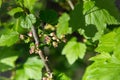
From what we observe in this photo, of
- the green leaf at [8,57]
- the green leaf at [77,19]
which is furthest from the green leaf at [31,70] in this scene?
the green leaf at [77,19]

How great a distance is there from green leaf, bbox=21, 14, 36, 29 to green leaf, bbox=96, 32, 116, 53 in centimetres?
34

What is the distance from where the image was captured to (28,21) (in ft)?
6.05

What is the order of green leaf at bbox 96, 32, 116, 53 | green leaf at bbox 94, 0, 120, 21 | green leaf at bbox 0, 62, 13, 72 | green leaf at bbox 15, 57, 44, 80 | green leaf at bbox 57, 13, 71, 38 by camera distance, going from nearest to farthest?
green leaf at bbox 96, 32, 116, 53
green leaf at bbox 94, 0, 120, 21
green leaf at bbox 57, 13, 71, 38
green leaf at bbox 15, 57, 44, 80
green leaf at bbox 0, 62, 13, 72

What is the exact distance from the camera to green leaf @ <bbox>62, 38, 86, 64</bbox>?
85.7 inches

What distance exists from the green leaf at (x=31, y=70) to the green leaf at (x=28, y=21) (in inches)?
17.1

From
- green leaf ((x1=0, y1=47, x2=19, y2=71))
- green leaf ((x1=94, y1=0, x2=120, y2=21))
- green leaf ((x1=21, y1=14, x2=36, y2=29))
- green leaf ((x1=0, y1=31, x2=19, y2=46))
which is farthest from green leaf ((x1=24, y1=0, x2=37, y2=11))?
green leaf ((x1=0, y1=47, x2=19, y2=71))

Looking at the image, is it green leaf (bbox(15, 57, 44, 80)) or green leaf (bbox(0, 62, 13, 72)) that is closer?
green leaf (bbox(15, 57, 44, 80))

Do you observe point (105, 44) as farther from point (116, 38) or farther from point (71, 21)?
point (71, 21)

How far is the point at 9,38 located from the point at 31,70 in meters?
0.31

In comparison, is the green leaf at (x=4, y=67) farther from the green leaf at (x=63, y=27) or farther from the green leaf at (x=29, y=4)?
the green leaf at (x=29, y=4)

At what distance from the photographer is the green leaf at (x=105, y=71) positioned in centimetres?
159

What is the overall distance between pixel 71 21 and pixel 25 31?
0.27 meters

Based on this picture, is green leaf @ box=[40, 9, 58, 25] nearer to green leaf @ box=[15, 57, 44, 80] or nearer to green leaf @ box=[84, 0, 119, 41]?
green leaf @ box=[84, 0, 119, 41]

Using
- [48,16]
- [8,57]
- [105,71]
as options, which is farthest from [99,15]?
[8,57]
